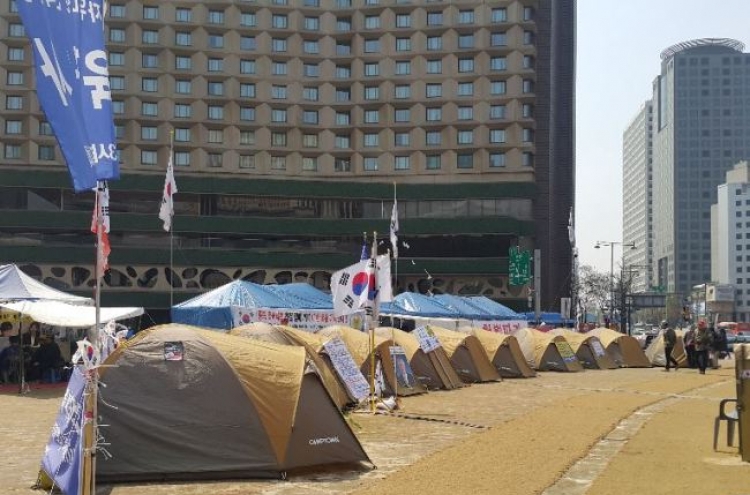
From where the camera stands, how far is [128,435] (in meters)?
10.3

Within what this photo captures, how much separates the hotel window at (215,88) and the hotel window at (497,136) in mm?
24366

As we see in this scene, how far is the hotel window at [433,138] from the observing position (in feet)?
252

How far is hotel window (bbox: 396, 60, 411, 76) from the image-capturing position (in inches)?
3063

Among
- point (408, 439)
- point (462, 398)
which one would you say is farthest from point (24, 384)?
point (408, 439)

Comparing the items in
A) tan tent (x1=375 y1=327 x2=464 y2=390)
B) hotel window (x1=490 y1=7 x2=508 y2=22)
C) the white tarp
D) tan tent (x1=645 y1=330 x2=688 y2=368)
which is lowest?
tan tent (x1=645 y1=330 x2=688 y2=368)

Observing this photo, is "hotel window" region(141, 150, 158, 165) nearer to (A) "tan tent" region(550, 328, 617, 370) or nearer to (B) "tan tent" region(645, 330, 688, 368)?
(A) "tan tent" region(550, 328, 617, 370)

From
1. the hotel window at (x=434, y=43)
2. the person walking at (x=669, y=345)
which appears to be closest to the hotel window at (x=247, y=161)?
the hotel window at (x=434, y=43)

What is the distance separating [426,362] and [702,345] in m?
12.3

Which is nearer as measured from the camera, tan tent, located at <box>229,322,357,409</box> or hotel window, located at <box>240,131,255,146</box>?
tan tent, located at <box>229,322,357,409</box>

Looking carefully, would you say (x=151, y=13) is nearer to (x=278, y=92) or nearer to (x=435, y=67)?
(x=278, y=92)

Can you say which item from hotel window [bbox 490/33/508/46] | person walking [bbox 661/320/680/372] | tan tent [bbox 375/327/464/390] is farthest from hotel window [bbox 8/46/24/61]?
tan tent [bbox 375/327/464/390]

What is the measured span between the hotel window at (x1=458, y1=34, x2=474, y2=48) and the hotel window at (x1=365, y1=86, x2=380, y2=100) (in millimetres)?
8338

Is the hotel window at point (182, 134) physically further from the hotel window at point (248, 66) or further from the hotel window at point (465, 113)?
the hotel window at point (465, 113)

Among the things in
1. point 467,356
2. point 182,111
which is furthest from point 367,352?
point 182,111
